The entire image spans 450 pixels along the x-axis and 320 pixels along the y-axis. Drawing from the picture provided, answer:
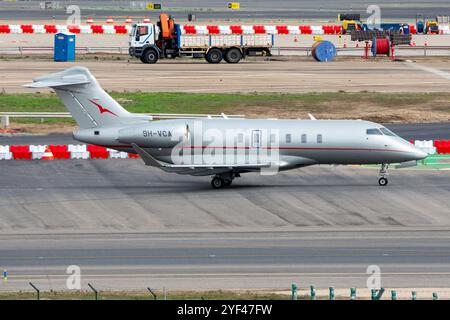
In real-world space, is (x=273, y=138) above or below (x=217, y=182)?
above

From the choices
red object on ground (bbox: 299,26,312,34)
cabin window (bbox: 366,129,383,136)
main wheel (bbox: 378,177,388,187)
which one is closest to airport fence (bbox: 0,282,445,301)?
cabin window (bbox: 366,129,383,136)

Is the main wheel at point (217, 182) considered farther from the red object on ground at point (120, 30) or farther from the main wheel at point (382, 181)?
the red object on ground at point (120, 30)

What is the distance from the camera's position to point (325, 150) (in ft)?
161

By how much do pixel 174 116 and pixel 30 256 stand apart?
107ft

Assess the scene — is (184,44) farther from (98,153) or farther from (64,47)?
(98,153)

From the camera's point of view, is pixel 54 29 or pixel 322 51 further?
pixel 54 29

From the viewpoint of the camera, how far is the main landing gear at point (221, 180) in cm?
4966

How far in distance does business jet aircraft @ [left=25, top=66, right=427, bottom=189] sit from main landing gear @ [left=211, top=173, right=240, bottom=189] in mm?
54

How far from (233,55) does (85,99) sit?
5510cm

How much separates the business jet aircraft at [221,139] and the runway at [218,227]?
1.35 meters

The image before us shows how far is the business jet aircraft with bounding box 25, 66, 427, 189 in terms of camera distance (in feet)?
159

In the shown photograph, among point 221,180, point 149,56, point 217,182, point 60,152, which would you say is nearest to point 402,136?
point 221,180

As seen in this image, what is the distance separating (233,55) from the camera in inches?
4077
